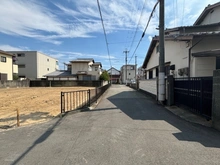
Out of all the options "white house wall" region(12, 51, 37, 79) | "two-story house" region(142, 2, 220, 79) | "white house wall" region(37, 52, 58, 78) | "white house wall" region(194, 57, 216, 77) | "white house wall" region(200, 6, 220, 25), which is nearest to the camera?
"two-story house" region(142, 2, 220, 79)

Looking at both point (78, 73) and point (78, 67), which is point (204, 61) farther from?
point (78, 67)

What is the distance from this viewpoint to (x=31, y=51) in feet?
155

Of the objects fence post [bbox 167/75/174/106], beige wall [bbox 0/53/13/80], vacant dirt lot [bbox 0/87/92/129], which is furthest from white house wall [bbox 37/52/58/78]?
fence post [bbox 167/75/174/106]

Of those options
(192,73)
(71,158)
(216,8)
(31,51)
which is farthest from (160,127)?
(31,51)

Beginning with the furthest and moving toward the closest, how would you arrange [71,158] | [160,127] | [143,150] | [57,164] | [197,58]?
1. [197,58]
2. [160,127]
3. [143,150]
4. [71,158]
5. [57,164]

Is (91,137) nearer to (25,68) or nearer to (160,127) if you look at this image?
(160,127)

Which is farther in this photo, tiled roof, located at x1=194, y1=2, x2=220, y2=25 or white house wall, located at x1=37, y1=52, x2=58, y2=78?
white house wall, located at x1=37, y1=52, x2=58, y2=78

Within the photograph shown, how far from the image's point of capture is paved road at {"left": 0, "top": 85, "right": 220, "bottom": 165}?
3.25 metres

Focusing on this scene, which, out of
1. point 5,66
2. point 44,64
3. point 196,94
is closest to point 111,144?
point 196,94

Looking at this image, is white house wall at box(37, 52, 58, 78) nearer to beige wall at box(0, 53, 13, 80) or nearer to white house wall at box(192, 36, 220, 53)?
beige wall at box(0, 53, 13, 80)

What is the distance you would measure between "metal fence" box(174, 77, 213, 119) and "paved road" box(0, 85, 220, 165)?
95cm

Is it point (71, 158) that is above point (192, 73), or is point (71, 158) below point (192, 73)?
below

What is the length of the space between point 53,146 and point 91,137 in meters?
1.02

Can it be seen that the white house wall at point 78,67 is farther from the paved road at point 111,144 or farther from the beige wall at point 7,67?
the paved road at point 111,144
